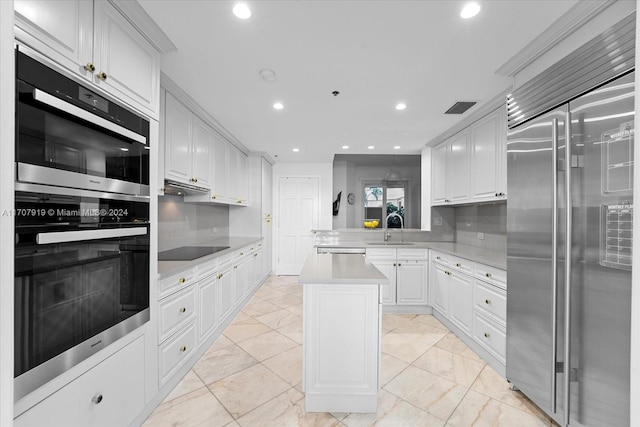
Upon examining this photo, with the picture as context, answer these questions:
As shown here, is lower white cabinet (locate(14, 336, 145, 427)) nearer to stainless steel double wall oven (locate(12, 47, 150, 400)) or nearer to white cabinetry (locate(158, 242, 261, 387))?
stainless steel double wall oven (locate(12, 47, 150, 400))

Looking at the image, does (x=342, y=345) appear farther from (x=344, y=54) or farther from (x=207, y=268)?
(x=344, y=54)

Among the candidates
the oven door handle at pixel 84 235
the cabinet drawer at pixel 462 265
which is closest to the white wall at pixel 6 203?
the oven door handle at pixel 84 235

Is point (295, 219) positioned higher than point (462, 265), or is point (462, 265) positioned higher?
point (295, 219)

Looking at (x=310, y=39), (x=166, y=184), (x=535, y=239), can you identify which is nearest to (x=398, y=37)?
(x=310, y=39)

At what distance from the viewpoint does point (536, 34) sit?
1651mm

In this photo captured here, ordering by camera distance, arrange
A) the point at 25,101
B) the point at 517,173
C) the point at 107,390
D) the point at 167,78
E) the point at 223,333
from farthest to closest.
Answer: the point at 223,333 < the point at 167,78 < the point at 517,173 < the point at 107,390 < the point at 25,101

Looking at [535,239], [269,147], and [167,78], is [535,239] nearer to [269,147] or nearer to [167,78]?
[167,78]

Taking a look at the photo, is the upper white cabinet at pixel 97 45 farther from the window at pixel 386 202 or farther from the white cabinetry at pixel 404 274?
the window at pixel 386 202

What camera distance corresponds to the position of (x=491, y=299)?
230 cm

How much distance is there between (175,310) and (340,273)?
1.23m

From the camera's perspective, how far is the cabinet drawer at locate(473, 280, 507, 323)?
7.06ft

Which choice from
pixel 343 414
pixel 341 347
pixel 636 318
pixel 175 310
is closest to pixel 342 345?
pixel 341 347

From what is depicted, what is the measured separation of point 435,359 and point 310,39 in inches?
107

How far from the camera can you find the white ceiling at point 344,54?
148cm
